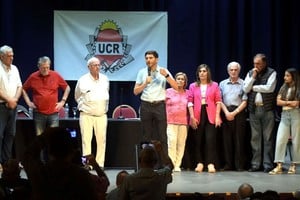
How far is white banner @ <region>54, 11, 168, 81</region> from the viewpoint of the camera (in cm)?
1022

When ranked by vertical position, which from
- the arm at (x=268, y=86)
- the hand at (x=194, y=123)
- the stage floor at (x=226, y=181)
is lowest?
the stage floor at (x=226, y=181)

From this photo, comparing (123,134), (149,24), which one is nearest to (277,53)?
(149,24)

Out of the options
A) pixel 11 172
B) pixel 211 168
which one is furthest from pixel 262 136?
pixel 11 172

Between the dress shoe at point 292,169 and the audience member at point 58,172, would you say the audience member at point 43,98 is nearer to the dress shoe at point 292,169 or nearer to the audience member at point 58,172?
the dress shoe at point 292,169

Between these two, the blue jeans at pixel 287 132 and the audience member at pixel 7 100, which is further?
the blue jeans at pixel 287 132

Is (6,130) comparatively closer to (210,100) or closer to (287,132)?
(210,100)

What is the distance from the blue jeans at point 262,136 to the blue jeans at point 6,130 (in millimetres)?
3071

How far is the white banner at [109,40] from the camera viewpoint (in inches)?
402

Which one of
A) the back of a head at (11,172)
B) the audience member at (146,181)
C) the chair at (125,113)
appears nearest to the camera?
the back of a head at (11,172)

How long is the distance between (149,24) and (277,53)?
2352 mm

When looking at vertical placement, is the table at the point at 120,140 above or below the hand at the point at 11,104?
below

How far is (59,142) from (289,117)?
550 centimetres

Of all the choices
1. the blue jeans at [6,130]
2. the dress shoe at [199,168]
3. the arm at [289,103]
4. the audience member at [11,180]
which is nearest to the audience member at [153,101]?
the dress shoe at [199,168]

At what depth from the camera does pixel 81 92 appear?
Result: 7.83m
